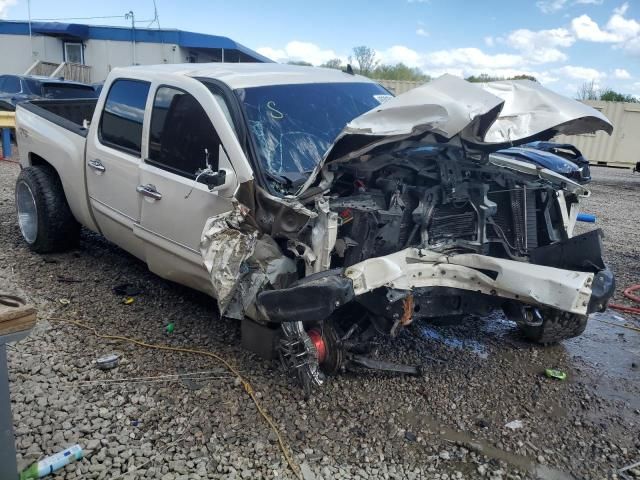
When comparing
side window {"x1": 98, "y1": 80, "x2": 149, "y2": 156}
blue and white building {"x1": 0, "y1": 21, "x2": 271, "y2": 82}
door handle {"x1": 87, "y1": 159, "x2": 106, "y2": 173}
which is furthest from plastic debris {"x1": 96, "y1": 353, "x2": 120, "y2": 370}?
blue and white building {"x1": 0, "y1": 21, "x2": 271, "y2": 82}

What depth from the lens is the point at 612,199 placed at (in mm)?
11102

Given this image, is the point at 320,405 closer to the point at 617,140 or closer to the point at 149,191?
the point at 149,191

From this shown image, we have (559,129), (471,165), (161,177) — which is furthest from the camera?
(161,177)

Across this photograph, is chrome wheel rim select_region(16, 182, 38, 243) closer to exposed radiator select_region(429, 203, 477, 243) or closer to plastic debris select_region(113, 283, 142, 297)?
plastic debris select_region(113, 283, 142, 297)

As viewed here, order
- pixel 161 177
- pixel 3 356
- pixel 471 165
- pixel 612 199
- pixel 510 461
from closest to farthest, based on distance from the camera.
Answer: pixel 3 356, pixel 510 461, pixel 471 165, pixel 161 177, pixel 612 199

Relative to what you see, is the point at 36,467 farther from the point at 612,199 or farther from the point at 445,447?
the point at 612,199

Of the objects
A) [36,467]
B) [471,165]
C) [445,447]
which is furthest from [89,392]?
[471,165]

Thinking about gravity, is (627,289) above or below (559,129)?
below

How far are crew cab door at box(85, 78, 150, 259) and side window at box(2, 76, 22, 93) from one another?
442 inches

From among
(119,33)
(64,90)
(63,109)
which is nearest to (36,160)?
(63,109)

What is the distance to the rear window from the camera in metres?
11.8

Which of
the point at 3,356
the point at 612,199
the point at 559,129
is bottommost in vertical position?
the point at 612,199

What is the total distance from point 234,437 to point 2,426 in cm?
111

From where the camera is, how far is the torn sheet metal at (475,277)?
9.55 feet
